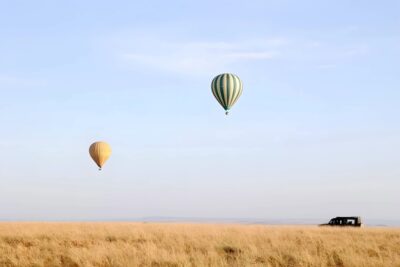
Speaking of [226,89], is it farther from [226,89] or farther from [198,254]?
[198,254]

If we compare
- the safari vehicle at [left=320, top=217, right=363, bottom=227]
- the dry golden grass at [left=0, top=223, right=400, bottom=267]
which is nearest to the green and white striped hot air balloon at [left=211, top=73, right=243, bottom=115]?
the safari vehicle at [left=320, top=217, right=363, bottom=227]

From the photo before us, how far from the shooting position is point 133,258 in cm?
1852

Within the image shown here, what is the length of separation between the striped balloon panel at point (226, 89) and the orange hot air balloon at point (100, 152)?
1427cm

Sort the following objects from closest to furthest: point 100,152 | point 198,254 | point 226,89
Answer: point 198,254, point 226,89, point 100,152

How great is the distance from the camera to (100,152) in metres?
54.9

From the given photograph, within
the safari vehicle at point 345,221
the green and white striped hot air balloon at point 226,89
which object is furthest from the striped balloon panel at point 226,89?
the safari vehicle at point 345,221

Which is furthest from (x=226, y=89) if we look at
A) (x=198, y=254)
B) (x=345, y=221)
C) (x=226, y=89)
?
(x=198, y=254)

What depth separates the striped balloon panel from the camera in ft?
153

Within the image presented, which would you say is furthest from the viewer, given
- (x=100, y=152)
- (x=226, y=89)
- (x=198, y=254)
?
(x=100, y=152)

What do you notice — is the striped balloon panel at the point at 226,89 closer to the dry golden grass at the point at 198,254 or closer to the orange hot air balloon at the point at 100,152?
the orange hot air balloon at the point at 100,152

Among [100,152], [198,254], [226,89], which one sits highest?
[226,89]

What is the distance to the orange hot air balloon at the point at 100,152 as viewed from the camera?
55.0 metres

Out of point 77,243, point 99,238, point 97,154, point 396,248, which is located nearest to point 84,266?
point 77,243

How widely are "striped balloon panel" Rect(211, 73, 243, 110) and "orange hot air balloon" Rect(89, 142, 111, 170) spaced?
562 inches
